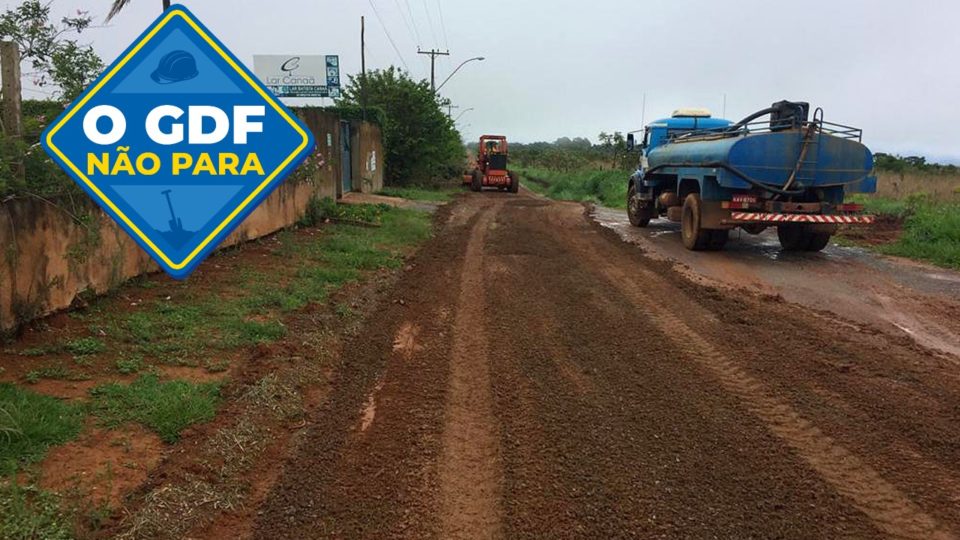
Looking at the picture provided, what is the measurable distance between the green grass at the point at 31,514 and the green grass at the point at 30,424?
217 millimetres

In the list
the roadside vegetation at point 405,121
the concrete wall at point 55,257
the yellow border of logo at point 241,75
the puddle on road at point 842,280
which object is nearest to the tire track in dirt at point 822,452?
the puddle on road at point 842,280

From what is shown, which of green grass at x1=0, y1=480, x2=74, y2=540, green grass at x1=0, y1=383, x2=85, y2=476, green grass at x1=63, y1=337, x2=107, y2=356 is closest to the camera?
green grass at x1=0, y1=480, x2=74, y2=540

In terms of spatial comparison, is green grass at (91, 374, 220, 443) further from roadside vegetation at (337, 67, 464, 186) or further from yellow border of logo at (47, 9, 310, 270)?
roadside vegetation at (337, 67, 464, 186)

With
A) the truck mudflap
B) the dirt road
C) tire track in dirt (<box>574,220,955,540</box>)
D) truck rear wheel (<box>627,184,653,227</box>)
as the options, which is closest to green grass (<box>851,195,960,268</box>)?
the truck mudflap

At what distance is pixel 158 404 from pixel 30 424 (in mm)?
679

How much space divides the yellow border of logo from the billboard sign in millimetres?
33139

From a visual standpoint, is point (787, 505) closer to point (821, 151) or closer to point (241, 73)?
point (241, 73)

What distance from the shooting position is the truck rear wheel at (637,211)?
16172mm

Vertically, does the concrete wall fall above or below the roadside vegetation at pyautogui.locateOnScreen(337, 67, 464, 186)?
below

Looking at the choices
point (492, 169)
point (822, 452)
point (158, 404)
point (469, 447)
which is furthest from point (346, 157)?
point (822, 452)

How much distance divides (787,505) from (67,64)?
659cm

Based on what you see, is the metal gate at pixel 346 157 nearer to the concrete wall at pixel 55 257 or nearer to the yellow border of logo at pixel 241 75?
the concrete wall at pixel 55 257

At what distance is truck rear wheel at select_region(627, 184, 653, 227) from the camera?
16172mm

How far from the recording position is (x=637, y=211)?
16.4m
